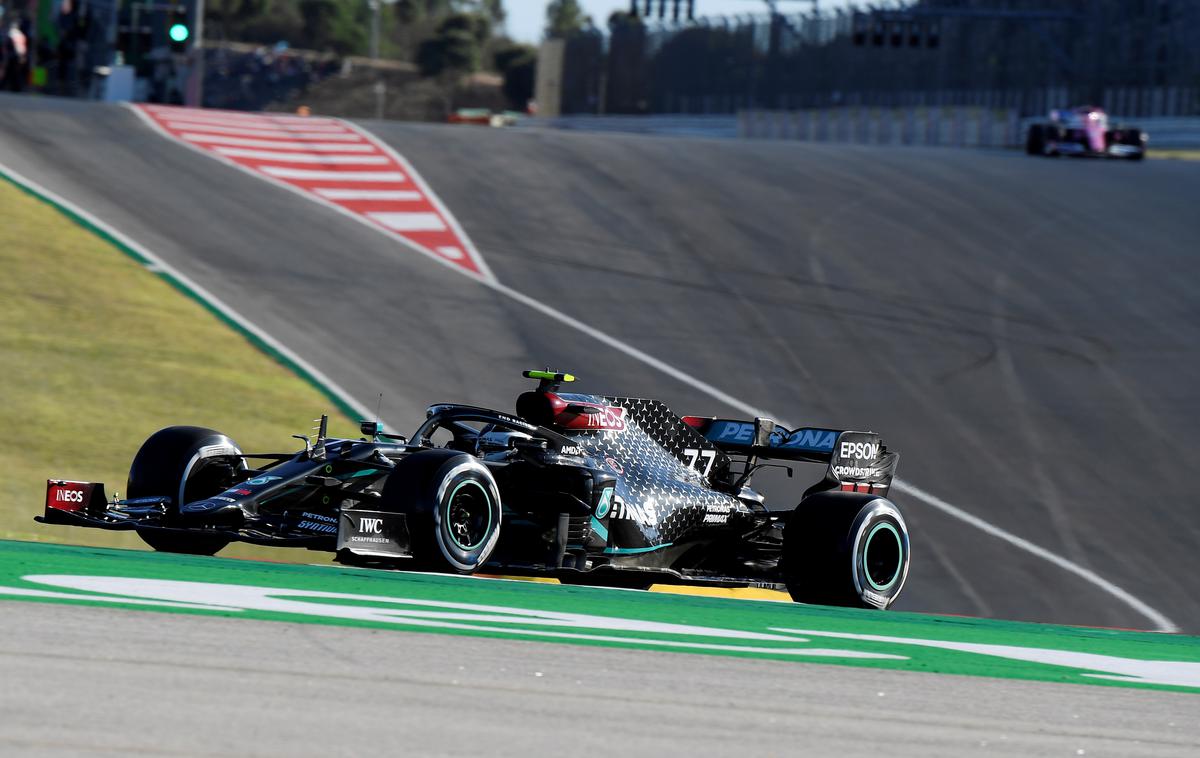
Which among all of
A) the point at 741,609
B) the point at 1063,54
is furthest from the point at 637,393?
the point at 1063,54

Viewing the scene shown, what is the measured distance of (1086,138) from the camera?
4153 centimetres

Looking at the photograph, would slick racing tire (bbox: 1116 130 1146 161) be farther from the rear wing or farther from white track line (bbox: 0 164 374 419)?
the rear wing

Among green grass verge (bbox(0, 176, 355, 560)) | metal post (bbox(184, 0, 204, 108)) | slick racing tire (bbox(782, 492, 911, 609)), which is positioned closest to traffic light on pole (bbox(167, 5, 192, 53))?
metal post (bbox(184, 0, 204, 108))

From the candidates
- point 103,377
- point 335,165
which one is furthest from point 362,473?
point 335,165

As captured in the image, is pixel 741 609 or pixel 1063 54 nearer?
pixel 741 609

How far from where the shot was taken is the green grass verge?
15.7 metres

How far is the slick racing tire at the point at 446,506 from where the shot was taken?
32.0ft

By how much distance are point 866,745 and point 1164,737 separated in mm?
1392

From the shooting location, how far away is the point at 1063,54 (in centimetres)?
6525

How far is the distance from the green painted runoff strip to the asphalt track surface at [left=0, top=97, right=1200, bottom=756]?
418 millimetres

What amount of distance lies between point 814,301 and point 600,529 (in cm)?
1419

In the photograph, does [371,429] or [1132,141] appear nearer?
[371,429]

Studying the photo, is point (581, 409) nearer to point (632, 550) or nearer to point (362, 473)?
point (632, 550)

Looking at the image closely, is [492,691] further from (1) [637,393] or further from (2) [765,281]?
(2) [765,281]
